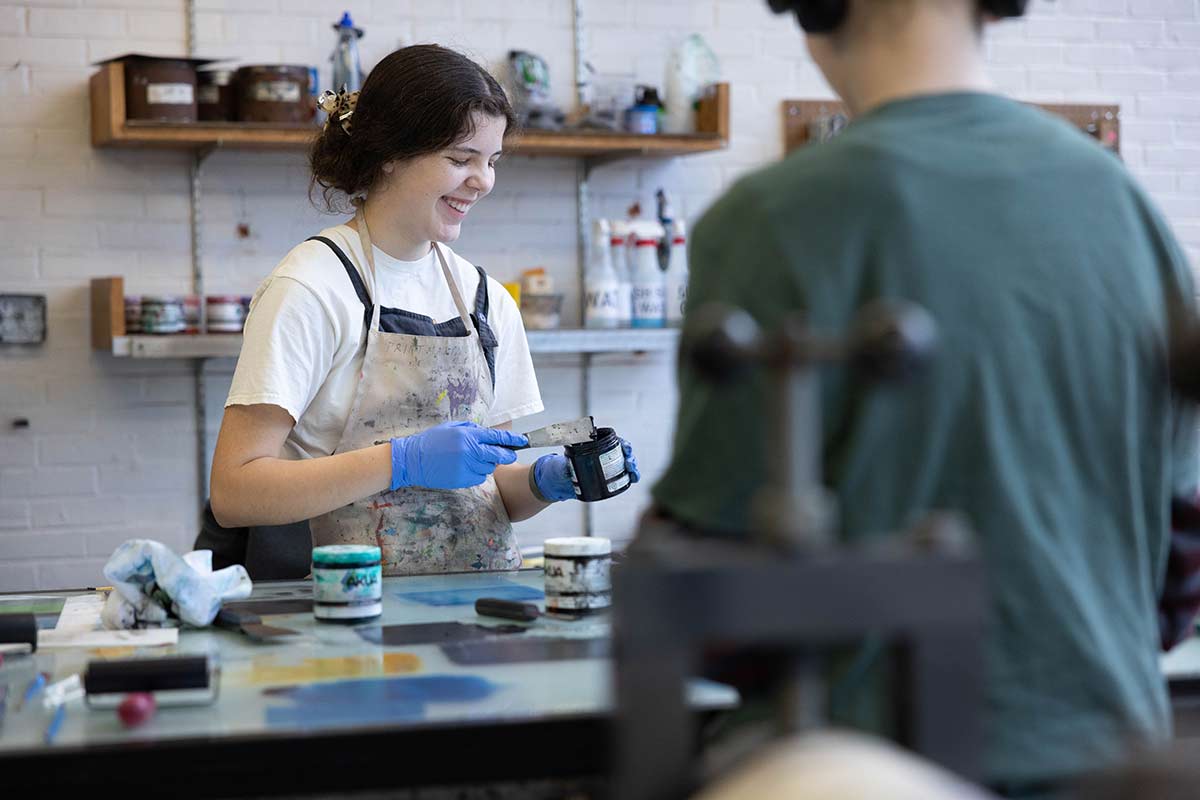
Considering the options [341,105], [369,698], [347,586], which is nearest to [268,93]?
[341,105]

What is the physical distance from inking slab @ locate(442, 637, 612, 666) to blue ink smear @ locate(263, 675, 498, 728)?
3.6 inches

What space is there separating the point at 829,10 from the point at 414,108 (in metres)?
1.43

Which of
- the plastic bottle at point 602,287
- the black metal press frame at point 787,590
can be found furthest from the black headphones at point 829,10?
the plastic bottle at point 602,287

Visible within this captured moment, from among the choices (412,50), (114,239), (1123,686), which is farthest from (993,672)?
(114,239)

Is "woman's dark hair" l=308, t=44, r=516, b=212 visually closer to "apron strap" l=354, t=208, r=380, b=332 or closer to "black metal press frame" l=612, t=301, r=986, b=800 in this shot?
"apron strap" l=354, t=208, r=380, b=332

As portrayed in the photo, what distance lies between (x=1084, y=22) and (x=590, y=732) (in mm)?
3947

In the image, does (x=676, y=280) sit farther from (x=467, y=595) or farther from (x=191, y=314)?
(x=467, y=595)

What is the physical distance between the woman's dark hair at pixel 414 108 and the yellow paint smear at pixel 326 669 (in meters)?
1.11

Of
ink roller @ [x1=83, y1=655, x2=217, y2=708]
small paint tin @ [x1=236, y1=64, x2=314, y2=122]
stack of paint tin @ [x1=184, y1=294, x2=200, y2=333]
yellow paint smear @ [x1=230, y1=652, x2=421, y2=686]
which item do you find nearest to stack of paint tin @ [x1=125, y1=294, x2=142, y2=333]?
stack of paint tin @ [x1=184, y1=294, x2=200, y2=333]

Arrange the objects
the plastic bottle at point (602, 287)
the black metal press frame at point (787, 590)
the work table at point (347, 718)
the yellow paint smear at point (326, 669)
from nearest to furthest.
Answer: the black metal press frame at point (787, 590), the work table at point (347, 718), the yellow paint smear at point (326, 669), the plastic bottle at point (602, 287)

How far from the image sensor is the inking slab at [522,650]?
153 cm

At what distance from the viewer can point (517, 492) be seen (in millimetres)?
2523

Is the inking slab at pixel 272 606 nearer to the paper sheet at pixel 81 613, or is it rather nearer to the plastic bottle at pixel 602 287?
the paper sheet at pixel 81 613

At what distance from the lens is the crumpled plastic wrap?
1730 mm
